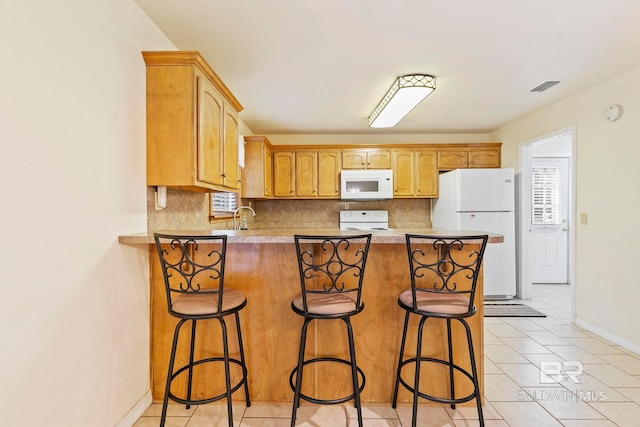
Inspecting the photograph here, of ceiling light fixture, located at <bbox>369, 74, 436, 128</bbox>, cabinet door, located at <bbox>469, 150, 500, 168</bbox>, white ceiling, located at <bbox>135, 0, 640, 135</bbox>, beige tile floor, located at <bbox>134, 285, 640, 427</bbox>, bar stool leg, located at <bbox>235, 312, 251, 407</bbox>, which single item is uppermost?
white ceiling, located at <bbox>135, 0, 640, 135</bbox>

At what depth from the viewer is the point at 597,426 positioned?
5.65ft

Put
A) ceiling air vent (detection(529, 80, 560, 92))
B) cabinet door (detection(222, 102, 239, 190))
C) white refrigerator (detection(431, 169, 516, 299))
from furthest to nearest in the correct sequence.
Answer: white refrigerator (detection(431, 169, 516, 299)) → ceiling air vent (detection(529, 80, 560, 92)) → cabinet door (detection(222, 102, 239, 190))

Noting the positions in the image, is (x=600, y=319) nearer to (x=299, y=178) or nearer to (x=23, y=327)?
(x=299, y=178)

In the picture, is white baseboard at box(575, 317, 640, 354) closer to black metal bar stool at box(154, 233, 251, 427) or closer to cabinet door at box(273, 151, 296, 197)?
black metal bar stool at box(154, 233, 251, 427)

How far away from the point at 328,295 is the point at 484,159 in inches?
157

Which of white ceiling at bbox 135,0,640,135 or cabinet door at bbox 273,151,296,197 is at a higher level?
white ceiling at bbox 135,0,640,135

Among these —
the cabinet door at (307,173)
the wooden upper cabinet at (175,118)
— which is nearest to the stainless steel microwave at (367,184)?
the cabinet door at (307,173)

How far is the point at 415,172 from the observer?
466cm

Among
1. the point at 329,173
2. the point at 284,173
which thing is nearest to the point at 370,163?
the point at 329,173

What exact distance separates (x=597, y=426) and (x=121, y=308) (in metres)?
2.68

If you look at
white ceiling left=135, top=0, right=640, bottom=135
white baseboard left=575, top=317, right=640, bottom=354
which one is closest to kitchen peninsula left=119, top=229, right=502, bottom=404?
white ceiling left=135, top=0, right=640, bottom=135

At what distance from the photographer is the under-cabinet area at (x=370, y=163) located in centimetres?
464

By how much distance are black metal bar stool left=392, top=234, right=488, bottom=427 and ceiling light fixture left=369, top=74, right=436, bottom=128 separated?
1.61 meters

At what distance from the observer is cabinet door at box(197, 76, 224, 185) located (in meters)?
1.88
